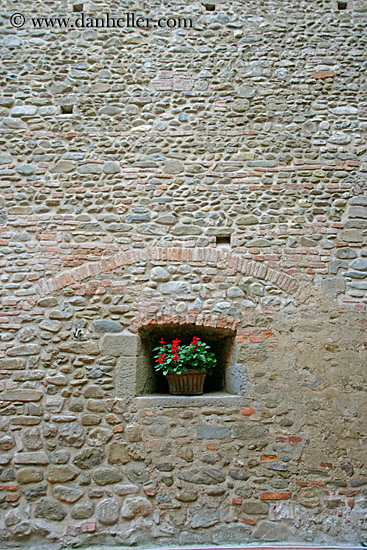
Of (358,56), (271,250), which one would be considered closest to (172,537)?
(271,250)

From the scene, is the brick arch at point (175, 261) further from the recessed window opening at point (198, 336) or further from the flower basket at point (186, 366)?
the flower basket at point (186, 366)

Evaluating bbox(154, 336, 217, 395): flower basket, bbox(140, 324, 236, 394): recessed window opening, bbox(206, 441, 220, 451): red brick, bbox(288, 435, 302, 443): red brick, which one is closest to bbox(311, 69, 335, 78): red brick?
bbox(140, 324, 236, 394): recessed window opening

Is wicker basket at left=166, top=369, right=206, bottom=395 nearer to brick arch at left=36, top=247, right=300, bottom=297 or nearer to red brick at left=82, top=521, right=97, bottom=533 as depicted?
brick arch at left=36, top=247, right=300, bottom=297

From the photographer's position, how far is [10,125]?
13.0ft

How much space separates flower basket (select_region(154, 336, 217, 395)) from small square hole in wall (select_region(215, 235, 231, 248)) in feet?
2.94

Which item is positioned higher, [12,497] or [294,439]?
[294,439]

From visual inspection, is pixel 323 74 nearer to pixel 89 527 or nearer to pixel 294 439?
pixel 294 439

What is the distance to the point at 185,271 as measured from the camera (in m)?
3.69

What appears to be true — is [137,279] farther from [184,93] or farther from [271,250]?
[184,93]

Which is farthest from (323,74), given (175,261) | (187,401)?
(187,401)

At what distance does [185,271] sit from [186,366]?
2.72 ft

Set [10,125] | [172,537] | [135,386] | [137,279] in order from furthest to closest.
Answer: [10,125] → [137,279] → [135,386] → [172,537]

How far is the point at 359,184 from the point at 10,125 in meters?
3.37

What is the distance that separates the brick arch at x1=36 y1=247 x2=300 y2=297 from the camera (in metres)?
3.66
